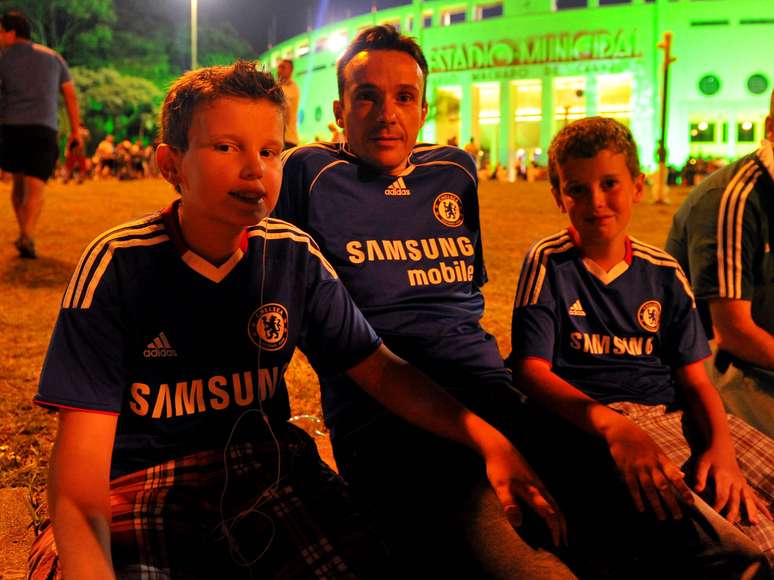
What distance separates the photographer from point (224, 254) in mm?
2006

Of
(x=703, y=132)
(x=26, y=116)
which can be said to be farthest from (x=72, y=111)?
(x=703, y=132)

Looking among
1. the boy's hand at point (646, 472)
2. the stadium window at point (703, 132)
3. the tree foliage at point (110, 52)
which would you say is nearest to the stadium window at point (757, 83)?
the stadium window at point (703, 132)

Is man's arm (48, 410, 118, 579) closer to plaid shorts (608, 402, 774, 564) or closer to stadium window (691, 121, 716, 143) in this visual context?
plaid shorts (608, 402, 774, 564)

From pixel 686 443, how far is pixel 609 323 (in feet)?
1.37

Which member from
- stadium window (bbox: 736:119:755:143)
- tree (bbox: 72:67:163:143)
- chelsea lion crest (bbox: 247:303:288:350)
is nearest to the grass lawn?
chelsea lion crest (bbox: 247:303:288:350)

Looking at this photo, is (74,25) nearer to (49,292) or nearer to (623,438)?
(49,292)

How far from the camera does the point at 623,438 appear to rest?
213 centimetres

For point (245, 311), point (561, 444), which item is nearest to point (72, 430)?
point (245, 311)

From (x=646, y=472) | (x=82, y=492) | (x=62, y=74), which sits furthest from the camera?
(x=62, y=74)

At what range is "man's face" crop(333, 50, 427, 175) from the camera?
2.76 m

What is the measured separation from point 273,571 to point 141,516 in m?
0.31

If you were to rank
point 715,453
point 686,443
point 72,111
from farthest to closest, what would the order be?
point 72,111
point 686,443
point 715,453

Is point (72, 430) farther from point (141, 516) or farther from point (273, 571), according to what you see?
point (273, 571)

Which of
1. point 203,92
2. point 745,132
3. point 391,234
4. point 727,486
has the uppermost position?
point 745,132
